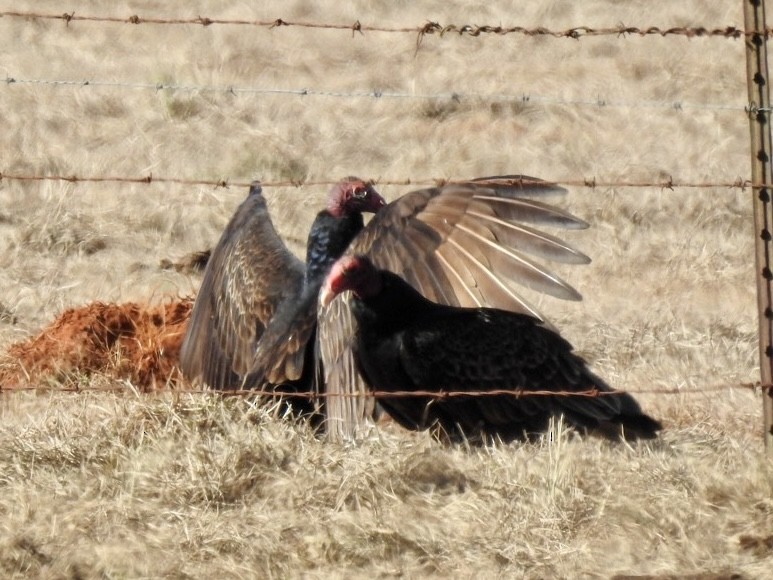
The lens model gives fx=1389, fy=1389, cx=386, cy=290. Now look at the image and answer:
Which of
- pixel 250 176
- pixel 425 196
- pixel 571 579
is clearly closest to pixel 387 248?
pixel 425 196

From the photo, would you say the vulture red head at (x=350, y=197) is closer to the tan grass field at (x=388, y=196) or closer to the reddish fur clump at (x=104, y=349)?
the reddish fur clump at (x=104, y=349)

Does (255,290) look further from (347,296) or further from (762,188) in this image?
(762,188)

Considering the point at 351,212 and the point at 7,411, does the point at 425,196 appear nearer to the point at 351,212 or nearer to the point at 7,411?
the point at 351,212

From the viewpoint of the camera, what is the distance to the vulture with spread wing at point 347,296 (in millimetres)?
4227

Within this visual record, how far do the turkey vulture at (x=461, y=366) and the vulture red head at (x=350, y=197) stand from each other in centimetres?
68

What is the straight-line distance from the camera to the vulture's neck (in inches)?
194

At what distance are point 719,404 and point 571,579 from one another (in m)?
1.65

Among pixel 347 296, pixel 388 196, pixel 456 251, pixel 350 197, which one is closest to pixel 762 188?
pixel 456 251

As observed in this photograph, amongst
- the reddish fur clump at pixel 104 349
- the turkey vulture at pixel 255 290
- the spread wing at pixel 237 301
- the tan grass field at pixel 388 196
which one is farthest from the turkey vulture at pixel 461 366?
the reddish fur clump at pixel 104 349

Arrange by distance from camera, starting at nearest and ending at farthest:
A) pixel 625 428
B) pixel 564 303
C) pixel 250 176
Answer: pixel 625 428, pixel 564 303, pixel 250 176

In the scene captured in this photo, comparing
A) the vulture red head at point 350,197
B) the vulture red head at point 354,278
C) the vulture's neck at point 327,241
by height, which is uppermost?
the vulture red head at point 350,197

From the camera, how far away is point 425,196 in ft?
14.6

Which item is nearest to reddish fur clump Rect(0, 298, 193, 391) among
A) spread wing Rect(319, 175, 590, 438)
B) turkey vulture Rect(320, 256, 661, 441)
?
spread wing Rect(319, 175, 590, 438)

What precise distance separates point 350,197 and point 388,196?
1.83 m
